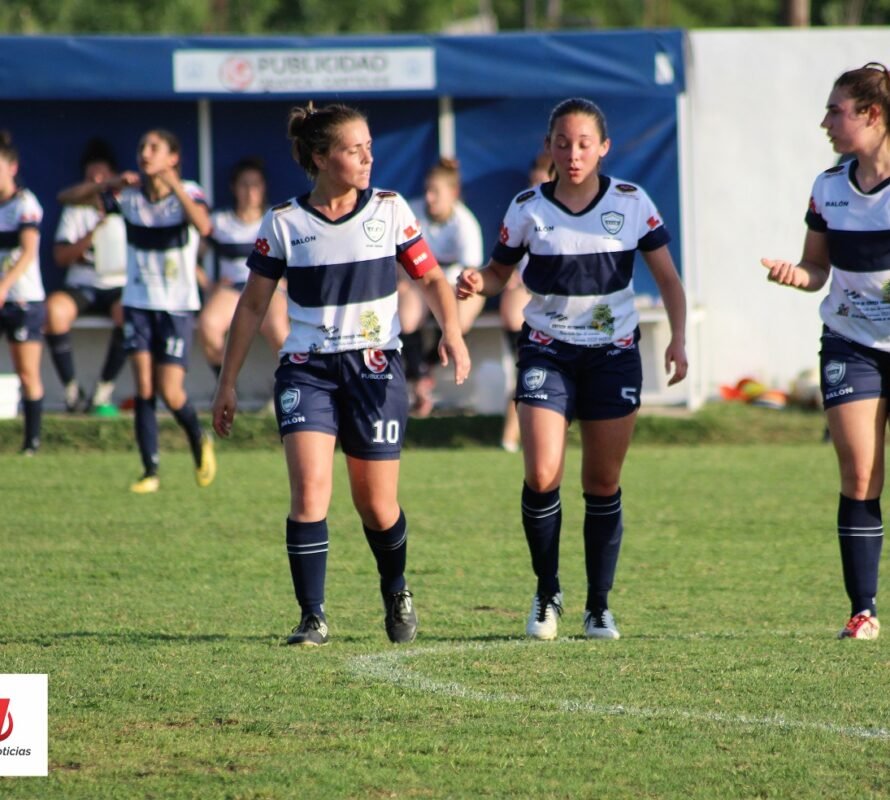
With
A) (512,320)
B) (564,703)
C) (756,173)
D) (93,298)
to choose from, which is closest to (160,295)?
(512,320)

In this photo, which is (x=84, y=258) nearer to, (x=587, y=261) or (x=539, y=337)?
(x=539, y=337)

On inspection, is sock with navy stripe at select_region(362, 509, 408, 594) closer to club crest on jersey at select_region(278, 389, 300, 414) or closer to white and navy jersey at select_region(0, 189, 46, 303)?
club crest on jersey at select_region(278, 389, 300, 414)

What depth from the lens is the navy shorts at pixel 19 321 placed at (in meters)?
13.1

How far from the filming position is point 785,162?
53.8ft

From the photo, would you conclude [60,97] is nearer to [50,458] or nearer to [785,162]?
[50,458]

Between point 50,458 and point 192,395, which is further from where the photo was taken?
point 192,395

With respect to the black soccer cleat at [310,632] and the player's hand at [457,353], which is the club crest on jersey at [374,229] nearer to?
the player's hand at [457,353]

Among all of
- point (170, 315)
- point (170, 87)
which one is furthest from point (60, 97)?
point (170, 315)

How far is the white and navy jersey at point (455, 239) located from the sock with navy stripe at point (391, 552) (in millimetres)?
8510

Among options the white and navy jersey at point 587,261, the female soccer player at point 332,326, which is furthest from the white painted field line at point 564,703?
the white and navy jersey at point 587,261

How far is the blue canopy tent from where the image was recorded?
15.3m

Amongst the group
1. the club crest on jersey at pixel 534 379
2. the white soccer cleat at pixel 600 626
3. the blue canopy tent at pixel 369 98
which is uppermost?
the blue canopy tent at pixel 369 98

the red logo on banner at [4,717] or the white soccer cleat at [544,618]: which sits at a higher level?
the red logo on banner at [4,717]

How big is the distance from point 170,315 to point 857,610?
20.0 feet
